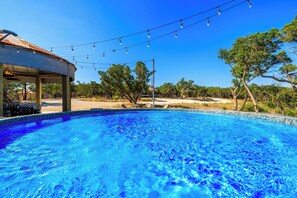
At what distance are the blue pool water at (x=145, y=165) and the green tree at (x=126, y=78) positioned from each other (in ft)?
41.5

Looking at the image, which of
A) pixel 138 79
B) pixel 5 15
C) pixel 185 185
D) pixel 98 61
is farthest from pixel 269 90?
pixel 5 15

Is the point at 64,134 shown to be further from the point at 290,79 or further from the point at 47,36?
the point at 290,79

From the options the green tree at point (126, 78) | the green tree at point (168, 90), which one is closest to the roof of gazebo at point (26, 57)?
the green tree at point (126, 78)

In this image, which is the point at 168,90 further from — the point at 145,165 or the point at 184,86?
the point at 145,165

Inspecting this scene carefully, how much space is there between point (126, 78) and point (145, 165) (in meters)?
16.0

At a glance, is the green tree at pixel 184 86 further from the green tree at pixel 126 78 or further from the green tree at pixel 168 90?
the green tree at pixel 126 78

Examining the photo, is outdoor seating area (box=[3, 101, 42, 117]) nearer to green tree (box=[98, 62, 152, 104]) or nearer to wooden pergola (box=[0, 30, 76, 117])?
wooden pergola (box=[0, 30, 76, 117])

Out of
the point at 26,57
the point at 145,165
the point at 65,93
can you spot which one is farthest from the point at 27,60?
the point at 145,165

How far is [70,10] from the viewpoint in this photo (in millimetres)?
11984

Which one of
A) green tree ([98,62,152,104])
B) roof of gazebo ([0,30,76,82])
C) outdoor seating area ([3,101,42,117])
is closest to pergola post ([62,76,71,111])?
roof of gazebo ([0,30,76,82])

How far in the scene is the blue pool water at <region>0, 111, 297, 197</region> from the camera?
3.13 m

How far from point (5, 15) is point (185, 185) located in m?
14.3

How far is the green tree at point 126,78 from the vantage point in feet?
63.5

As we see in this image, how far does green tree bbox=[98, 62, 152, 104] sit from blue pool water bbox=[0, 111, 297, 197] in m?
12.7
